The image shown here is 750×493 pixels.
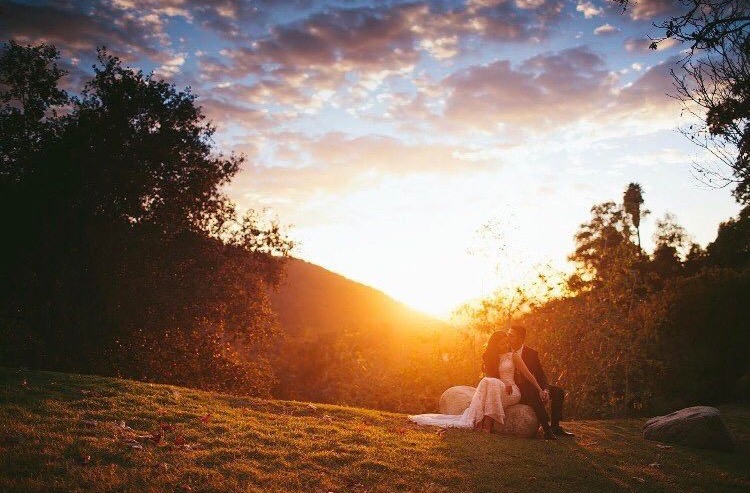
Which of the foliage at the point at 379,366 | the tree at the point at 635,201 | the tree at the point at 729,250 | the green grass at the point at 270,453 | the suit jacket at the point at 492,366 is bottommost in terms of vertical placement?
the foliage at the point at 379,366

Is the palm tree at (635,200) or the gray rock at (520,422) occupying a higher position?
the palm tree at (635,200)

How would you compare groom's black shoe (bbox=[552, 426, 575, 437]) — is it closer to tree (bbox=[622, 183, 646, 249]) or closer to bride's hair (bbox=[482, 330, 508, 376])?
bride's hair (bbox=[482, 330, 508, 376])

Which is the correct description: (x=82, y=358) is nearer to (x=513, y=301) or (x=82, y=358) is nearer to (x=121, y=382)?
(x=121, y=382)

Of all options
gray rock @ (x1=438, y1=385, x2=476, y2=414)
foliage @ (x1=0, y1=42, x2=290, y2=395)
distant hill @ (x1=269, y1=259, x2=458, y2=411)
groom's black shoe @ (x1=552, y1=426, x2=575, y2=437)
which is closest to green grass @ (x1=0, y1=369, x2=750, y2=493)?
groom's black shoe @ (x1=552, y1=426, x2=575, y2=437)

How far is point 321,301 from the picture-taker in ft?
252

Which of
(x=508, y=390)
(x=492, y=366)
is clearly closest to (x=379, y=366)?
(x=492, y=366)

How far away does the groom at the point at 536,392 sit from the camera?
12570mm

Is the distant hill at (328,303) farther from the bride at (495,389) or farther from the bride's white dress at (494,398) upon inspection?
the bride's white dress at (494,398)

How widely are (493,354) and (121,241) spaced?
693 inches

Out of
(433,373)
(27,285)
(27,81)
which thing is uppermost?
(27,81)

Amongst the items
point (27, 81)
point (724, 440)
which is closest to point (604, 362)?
point (724, 440)

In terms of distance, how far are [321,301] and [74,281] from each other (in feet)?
188

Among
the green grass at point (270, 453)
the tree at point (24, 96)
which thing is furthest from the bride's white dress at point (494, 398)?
the tree at point (24, 96)

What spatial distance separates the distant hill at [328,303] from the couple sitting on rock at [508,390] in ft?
167
